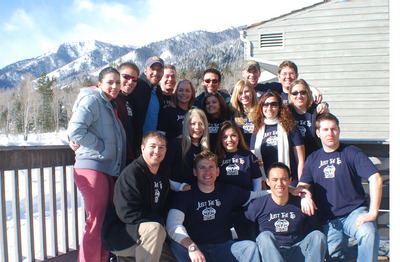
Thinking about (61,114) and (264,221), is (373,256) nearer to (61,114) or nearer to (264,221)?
(264,221)

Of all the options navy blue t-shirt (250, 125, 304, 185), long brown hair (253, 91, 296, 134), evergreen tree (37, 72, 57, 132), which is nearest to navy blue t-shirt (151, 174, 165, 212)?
navy blue t-shirt (250, 125, 304, 185)

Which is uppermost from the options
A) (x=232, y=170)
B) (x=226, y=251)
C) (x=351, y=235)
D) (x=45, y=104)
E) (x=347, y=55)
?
(x=45, y=104)

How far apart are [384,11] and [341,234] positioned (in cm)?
783

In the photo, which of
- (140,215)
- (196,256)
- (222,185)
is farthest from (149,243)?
(222,185)

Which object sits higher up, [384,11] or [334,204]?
[384,11]

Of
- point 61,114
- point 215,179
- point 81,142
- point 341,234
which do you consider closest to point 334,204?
point 341,234

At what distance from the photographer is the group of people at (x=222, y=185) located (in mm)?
2896

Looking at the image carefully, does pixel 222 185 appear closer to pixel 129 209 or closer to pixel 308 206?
pixel 308 206

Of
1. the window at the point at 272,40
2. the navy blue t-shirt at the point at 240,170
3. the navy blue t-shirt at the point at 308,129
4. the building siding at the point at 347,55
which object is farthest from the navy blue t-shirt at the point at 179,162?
the window at the point at 272,40

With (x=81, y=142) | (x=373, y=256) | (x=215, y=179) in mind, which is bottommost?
(x=373, y=256)

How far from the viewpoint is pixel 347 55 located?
9070 millimetres

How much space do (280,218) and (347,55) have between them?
7.33 meters

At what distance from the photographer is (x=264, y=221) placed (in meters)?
3.12

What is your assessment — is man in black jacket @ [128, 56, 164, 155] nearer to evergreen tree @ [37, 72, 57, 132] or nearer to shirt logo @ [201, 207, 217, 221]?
shirt logo @ [201, 207, 217, 221]
